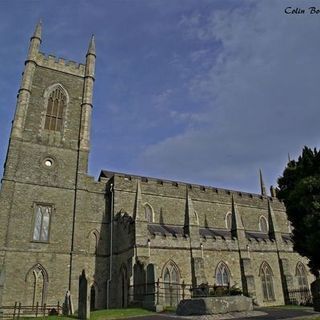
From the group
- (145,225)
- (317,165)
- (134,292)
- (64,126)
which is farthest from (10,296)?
(317,165)

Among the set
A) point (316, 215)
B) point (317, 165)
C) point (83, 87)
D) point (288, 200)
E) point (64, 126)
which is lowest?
point (316, 215)

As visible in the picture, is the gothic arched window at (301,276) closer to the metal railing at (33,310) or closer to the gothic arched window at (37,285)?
the metal railing at (33,310)

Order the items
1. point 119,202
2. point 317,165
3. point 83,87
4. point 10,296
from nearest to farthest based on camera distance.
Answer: point 317,165 < point 10,296 < point 119,202 < point 83,87

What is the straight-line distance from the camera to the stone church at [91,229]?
23.0m

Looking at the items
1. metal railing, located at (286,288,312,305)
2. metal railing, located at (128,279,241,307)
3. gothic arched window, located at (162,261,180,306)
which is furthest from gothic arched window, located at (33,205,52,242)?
metal railing, located at (286,288,312,305)

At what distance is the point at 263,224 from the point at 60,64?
26.4 meters

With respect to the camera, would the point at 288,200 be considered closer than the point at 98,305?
Yes

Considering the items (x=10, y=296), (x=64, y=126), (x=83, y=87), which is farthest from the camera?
(x=83, y=87)

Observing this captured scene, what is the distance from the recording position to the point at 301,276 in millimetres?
29953

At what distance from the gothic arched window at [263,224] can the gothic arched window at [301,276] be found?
A: 17.2 ft

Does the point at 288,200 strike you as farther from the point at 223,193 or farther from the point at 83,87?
the point at 83,87

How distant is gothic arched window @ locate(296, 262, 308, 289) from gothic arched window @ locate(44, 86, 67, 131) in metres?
25.1

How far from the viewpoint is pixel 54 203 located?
2580cm

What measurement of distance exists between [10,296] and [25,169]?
9.28 meters
